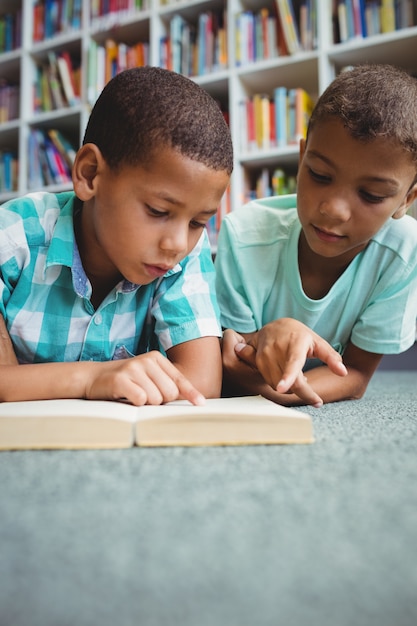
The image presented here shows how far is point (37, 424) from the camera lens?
1.53ft

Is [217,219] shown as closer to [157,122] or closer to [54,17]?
[54,17]

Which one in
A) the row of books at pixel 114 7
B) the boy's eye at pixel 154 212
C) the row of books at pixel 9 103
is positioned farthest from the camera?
the row of books at pixel 9 103

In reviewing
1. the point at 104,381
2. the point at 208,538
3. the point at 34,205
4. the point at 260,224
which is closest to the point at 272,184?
the point at 260,224

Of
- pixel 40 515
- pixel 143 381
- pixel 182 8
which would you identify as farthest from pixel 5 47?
pixel 40 515

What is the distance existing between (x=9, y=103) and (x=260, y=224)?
2.19 meters

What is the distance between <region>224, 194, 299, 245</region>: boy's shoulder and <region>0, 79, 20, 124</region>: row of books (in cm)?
207

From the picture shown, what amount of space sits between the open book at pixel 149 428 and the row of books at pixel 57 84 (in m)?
2.38

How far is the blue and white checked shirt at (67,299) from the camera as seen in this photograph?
808 mm

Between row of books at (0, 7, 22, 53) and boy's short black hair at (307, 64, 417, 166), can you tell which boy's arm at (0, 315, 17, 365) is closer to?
boy's short black hair at (307, 64, 417, 166)

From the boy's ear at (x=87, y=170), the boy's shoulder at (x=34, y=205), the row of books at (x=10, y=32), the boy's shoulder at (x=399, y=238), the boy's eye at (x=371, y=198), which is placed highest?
the row of books at (x=10, y=32)

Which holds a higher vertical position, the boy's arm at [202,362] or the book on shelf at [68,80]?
the book on shelf at [68,80]

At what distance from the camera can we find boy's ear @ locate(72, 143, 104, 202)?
30.1 inches

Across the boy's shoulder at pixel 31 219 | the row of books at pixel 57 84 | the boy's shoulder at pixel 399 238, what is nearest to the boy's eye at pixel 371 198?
the boy's shoulder at pixel 399 238

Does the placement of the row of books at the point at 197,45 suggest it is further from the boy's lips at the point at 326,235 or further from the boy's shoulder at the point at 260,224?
the boy's lips at the point at 326,235
